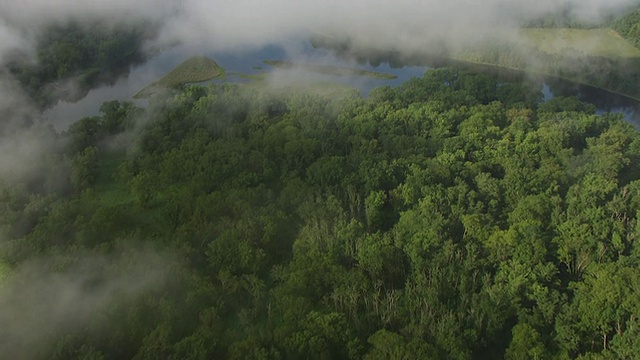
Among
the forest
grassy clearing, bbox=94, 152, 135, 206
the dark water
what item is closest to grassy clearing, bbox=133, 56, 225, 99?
the dark water

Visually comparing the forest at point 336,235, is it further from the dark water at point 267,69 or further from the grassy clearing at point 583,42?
the grassy clearing at point 583,42

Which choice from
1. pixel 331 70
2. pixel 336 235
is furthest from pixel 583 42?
pixel 336 235

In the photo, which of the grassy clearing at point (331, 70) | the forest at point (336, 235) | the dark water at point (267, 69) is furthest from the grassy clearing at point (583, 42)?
the forest at point (336, 235)

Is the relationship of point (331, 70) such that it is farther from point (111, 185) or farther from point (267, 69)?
point (111, 185)

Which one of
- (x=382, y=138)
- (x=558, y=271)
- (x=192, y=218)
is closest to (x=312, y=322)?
(x=192, y=218)

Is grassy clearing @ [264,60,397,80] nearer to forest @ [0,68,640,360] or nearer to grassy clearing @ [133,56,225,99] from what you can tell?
grassy clearing @ [133,56,225,99]

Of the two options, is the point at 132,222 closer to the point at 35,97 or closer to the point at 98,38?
the point at 35,97
